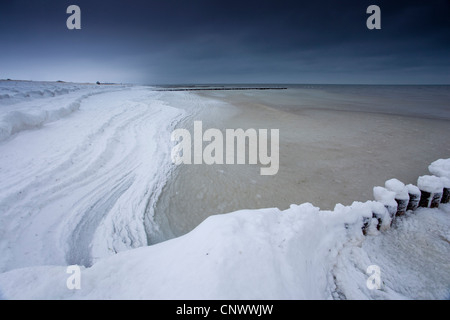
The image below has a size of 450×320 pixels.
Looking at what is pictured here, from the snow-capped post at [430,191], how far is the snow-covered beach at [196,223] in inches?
7.1

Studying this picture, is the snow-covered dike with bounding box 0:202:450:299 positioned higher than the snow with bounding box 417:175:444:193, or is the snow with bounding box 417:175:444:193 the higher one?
the snow with bounding box 417:175:444:193

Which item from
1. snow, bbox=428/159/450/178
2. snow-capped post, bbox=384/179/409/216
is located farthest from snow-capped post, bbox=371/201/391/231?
snow, bbox=428/159/450/178

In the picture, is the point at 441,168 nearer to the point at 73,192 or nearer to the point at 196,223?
the point at 196,223

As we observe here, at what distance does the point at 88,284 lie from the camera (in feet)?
6.49

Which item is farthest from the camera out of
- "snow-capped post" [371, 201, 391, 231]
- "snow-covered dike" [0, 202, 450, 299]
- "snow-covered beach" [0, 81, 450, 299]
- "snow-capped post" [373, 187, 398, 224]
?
"snow-capped post" [373, 187, 398, 224]

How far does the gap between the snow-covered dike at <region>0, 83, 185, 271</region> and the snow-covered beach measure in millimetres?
24

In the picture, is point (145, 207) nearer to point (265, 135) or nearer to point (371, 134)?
point (265, 135)

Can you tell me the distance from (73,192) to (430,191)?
750 cm

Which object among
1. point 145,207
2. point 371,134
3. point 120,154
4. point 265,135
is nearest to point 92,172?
point 120,154

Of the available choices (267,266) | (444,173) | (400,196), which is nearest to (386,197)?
(400,196)

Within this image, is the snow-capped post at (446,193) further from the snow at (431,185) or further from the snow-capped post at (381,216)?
the snow-capped post at (381,216)

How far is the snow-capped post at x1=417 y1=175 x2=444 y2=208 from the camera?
12.8 feet

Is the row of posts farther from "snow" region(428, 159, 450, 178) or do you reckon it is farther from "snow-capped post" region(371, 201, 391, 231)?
"snow" region(428, 159, 450, 178)

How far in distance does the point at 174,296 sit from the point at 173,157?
5192 millimetres
